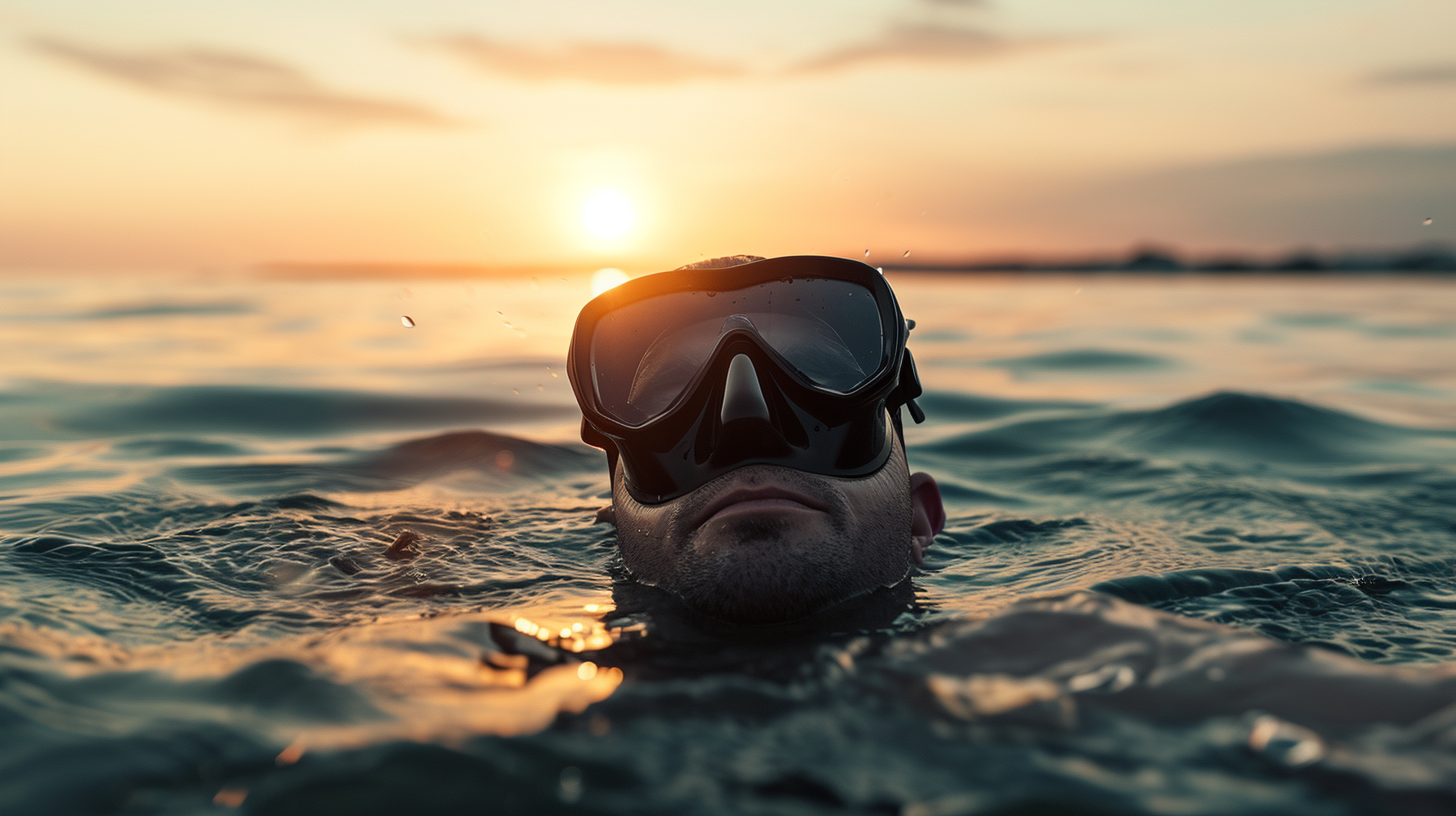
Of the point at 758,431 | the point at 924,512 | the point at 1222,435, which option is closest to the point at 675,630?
the point at 758,431

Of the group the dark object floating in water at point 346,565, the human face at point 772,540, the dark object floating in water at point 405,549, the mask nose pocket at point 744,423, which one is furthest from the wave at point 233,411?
the mask nose pocket at point 744,423

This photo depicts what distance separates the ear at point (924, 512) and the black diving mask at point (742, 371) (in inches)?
10.5

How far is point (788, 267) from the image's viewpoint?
3119mm

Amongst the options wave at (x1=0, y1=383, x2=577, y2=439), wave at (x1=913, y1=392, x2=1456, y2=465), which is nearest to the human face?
wave at (x1=913, y1=392, x2=1456, y2=465)

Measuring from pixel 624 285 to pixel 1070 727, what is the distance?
1971 mm

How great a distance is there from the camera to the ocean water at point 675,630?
63.1 inches

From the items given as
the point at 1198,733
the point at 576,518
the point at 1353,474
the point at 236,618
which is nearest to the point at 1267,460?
the point at 1353,474

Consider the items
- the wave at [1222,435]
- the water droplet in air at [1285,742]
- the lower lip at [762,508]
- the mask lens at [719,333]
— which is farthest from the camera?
the wave at [1222,435]

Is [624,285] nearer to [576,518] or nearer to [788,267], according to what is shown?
[788,267]

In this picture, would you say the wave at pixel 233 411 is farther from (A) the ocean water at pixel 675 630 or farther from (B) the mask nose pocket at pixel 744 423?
(B) the mask nose pocket at pixel 744 423

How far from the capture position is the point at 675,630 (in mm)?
2514

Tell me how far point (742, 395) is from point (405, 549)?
1.57m

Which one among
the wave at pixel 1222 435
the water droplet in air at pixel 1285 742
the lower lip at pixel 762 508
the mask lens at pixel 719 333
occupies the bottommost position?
the wave at pixel 1222 435

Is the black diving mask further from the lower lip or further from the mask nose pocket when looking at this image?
the lower lip
